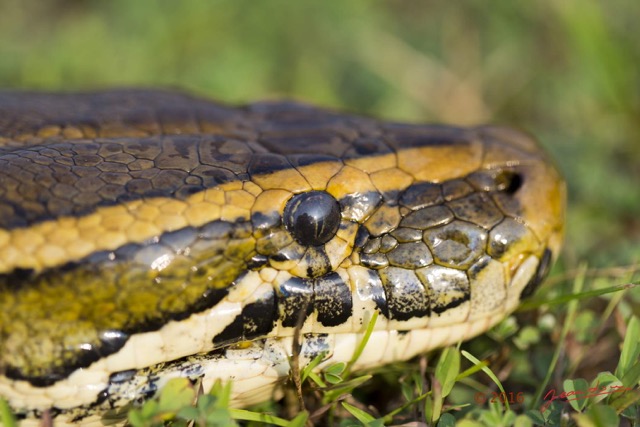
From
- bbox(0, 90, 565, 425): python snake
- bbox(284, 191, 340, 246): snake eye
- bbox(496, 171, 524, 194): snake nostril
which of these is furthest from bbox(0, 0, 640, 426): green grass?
bbox(284, 191, 340, 246): snake eye

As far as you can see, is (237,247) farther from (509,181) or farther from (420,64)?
(420,64)

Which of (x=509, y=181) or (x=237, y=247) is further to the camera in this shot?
(x=509, y=181)

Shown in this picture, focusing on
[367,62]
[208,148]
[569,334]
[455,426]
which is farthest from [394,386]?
[367,62]

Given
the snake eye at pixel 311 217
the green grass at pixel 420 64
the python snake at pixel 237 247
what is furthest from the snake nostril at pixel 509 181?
the snake eye at pixel 311 217

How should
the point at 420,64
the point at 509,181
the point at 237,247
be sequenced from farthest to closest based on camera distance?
1. the point at 420,64
2. the point at 509,181
3. the point at 237,247

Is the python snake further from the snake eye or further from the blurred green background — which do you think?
the blurred green background

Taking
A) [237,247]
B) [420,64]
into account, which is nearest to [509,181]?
[237,247]
